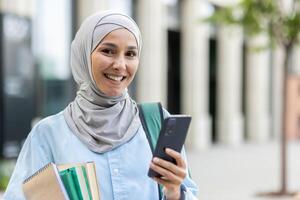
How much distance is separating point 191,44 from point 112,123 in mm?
17807

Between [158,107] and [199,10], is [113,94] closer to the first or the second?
[158,107]

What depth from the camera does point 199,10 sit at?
20.6 meters

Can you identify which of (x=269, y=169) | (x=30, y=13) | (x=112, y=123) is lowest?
(x=269, y=169)

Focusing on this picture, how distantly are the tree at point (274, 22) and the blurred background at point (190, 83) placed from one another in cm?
51

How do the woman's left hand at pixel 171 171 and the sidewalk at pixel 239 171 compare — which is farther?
the sidewalk at pixel 239 171

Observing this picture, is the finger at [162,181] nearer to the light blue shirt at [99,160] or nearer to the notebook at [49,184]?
the light blue shirt at [99,160]

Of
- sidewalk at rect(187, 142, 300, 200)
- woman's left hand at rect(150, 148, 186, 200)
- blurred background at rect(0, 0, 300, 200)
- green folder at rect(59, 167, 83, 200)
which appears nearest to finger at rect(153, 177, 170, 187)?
woman's left hand at rect(150, 148, 186, 200)

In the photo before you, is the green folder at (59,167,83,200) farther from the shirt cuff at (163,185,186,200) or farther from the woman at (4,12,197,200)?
the shirt cuff at (163,185,186,200)

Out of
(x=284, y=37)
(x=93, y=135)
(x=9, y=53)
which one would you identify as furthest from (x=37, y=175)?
(x=284, y=37)

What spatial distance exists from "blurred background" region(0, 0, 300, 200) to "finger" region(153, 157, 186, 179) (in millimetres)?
8044

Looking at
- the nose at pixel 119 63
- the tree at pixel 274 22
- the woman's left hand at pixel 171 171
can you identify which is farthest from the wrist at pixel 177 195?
the tree at pixel 274 22

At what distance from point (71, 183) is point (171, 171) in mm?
318

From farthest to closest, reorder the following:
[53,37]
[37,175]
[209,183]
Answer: [53,37], [209,183], [37,175]

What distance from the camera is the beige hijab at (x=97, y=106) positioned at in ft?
7.44
